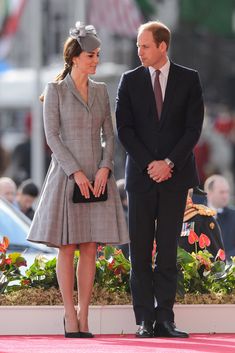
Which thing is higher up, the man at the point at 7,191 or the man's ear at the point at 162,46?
the man's ear at the point at 162,46

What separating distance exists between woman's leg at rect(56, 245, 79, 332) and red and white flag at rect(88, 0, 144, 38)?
18026 mm

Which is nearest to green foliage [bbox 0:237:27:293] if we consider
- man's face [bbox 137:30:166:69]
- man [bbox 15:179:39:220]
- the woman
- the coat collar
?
the woman

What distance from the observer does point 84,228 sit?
1033cm

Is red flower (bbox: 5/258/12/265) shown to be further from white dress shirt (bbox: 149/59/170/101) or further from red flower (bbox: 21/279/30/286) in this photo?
white dress shirt (bbox: 149/59/170/101)

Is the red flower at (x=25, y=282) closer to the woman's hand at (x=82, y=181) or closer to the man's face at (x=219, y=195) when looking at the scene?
the woman's hand at (x=82, y=181)

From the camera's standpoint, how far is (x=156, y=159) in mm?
10297

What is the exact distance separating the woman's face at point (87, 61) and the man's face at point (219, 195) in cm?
755

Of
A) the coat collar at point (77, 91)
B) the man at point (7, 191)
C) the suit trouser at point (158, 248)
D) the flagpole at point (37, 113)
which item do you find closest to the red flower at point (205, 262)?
the suit trouser at point (158, 248)

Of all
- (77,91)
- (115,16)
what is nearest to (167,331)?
(77,91)

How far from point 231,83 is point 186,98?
44.2 metres

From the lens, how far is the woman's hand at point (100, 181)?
33.7 feet

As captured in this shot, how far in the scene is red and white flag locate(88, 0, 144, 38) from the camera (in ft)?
92.5

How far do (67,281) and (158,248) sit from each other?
656mm

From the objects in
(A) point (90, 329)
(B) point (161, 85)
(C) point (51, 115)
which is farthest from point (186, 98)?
(A) point (90, 329)
